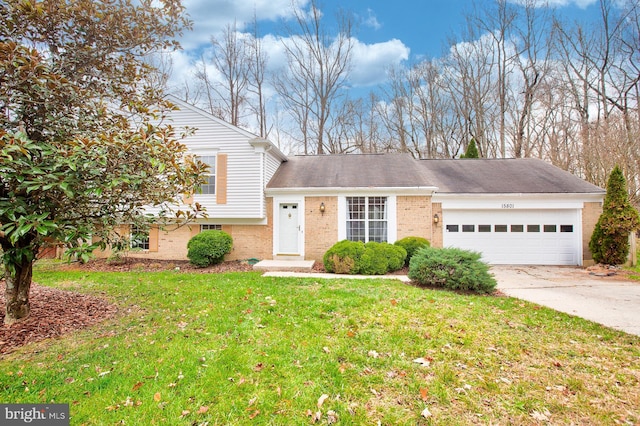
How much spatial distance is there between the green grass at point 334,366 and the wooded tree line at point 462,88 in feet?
62.9

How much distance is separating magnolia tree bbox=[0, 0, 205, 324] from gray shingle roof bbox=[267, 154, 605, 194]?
689cm

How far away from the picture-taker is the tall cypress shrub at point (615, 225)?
32.6 ft

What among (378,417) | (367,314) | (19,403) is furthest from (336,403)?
(19,403)

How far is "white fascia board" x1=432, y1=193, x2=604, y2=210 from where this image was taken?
10969 millimetres

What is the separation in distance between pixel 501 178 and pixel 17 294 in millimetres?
14277

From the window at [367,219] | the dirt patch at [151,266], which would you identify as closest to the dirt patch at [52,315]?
the dirt patch at [151,266]

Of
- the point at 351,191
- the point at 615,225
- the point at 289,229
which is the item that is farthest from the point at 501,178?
the point at 289,229

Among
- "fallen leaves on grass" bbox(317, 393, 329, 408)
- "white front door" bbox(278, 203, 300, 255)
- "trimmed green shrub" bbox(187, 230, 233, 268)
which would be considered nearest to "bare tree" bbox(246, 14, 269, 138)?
"white front door" bbox(278, 203, 300, 255)

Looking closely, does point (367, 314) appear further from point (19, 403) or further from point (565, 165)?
point (565, 165)

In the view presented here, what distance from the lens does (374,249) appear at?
925cm

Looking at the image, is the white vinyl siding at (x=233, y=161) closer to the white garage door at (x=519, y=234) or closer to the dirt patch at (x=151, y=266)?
the dirt patch at (x=151, y=266)

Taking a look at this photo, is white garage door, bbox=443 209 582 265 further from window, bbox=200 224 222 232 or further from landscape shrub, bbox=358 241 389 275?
window, bbox=200 224 222 232

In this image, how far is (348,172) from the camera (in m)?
12.3

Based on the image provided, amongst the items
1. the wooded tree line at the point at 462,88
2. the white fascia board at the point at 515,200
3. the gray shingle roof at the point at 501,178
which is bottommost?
the white fascia board at the point at 515,200
